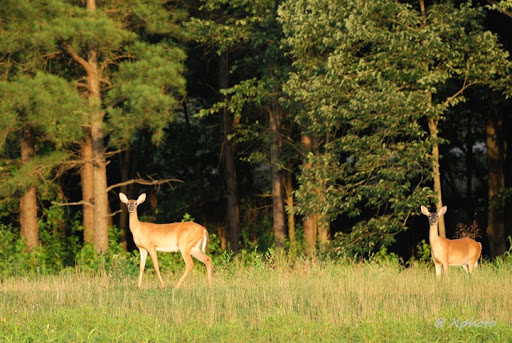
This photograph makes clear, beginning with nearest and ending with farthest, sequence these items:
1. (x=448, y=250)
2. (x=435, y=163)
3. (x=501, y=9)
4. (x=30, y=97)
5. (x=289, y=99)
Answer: (x=448, y=250), (x=501, y=9), (x=435, y=163), (x=30, y=97), (x=289, y=99)

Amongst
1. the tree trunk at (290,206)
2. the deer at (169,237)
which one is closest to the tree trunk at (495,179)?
the tree trunk at (290,206)

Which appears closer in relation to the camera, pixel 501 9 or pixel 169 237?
pixel 169 237

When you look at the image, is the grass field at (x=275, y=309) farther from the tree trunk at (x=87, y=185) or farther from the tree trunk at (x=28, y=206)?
the tree trunk at (x=87, y=185)

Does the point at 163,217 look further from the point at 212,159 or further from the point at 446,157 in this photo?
the point at 446,157

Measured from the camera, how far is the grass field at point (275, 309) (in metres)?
8.72

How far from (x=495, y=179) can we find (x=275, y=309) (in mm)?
13842

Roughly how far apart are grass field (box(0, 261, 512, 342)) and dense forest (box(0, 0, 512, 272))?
155 inches

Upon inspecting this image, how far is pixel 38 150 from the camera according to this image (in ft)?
83.2

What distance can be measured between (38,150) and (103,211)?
5025 millimetres

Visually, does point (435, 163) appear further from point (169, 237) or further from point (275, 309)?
point (275, 309)

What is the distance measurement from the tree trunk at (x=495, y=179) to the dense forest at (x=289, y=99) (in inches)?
1.6

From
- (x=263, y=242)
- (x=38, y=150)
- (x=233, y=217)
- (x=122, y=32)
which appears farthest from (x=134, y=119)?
(x=263, y=242)

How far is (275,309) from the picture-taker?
10250mm

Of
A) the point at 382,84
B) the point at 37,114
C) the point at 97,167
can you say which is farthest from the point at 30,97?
the point at 382,84
